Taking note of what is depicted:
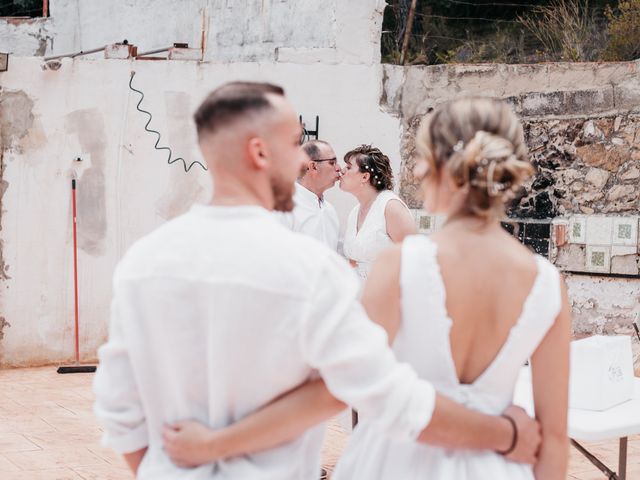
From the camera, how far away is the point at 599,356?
3.21m

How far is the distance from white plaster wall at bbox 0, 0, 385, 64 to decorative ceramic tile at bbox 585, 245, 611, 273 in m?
2.42

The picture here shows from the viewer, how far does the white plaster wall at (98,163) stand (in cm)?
748

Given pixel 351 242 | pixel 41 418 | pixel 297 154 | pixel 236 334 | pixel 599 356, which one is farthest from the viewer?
pixel 41 418

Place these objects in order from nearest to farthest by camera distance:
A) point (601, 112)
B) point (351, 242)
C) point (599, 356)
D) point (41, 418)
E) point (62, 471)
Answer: point (599, 356) → point (62, 471) → point (351, 242) → point (41, 418) → point (601, 112)

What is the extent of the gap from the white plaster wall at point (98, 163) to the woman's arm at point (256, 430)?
240 inches

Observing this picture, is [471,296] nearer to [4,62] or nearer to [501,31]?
[4,62]

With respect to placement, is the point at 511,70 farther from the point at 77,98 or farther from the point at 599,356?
the point at 599,356

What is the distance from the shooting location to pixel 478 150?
5.84ft

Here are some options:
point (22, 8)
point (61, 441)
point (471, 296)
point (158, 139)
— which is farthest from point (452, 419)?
point (22, 8)

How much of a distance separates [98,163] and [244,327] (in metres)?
6.25

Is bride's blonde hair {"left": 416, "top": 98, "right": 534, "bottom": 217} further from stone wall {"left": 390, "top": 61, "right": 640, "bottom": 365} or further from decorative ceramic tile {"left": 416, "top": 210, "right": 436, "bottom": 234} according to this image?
decorative ceramic tile {"left": 416, "top": 210, "right": 436, "bottom": 234}

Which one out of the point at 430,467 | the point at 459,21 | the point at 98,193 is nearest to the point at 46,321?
the point at 98,193

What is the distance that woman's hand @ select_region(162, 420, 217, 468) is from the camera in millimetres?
1666

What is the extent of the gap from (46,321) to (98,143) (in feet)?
4.93
